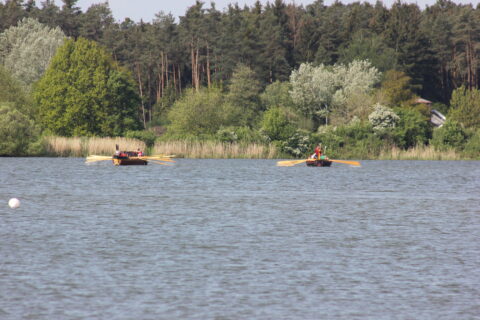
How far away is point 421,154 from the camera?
93.2 meters

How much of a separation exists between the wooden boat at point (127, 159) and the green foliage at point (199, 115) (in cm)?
2564

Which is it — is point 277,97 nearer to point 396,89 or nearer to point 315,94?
point 315,94

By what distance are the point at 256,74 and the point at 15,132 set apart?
208 feet

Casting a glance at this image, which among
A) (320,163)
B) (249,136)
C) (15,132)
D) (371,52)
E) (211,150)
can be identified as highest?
(371,52)

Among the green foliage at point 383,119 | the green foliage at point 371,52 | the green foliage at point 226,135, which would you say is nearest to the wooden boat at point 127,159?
the green foliage at point 226,135

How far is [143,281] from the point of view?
63.9ft

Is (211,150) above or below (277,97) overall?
below

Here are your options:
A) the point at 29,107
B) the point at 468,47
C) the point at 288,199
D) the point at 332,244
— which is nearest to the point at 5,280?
the point at 332,244

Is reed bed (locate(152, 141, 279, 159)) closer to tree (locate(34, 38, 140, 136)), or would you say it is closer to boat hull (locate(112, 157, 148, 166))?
boat hull (locate(112, 157, 148, 166))

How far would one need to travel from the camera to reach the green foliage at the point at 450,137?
9738 centimetres

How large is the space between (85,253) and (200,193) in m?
23.3

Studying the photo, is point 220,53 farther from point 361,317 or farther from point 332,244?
point 361,317

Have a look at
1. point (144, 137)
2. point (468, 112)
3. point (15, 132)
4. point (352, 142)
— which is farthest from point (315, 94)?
point (15, 132)

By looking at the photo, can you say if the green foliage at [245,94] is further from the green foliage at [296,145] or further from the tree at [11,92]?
the tree at [11,92]
